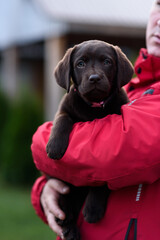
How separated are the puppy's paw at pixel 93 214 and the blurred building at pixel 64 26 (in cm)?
713

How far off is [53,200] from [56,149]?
1.89 ft

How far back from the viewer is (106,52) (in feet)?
9.04

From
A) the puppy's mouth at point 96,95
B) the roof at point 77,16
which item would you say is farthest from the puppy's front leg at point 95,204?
the roof at point 77,16

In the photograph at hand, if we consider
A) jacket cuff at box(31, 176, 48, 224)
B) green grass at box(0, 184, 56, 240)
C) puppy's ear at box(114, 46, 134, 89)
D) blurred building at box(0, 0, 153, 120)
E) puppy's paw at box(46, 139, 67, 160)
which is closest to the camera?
puppy's paw at box(46, 139, 67, 160)

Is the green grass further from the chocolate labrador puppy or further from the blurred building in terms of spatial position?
the chocolate labrador puppy

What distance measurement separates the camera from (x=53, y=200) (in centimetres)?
278

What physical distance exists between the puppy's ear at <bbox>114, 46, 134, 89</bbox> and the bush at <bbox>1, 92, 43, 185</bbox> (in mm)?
6196

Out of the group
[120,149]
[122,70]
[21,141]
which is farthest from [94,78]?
[21,141]

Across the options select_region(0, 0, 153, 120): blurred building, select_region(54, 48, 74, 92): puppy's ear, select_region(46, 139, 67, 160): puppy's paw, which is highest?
select_region(54, 48, 74, 92): puppy's ear

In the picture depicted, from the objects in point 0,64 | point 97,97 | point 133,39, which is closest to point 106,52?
point 97,97

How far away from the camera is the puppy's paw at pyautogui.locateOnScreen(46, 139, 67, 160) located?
2.34m

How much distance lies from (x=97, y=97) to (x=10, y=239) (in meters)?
3.90

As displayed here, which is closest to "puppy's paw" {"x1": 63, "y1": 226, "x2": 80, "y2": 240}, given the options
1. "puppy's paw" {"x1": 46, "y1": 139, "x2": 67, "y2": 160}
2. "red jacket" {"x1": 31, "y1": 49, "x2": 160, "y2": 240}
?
"red jacket" {"x1": 31, "y1": 49, "x2": 160, "y2": 240}

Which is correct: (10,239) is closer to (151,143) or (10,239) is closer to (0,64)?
(151,143)
